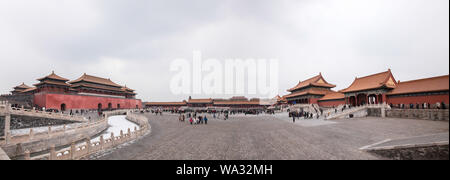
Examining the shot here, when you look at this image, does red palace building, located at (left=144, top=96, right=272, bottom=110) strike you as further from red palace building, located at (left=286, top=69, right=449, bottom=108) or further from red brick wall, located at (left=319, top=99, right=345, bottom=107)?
red brick wall, located at (left=319, top=99, right=345, bottom=107)

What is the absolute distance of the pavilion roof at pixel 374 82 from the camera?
1824 centimetres

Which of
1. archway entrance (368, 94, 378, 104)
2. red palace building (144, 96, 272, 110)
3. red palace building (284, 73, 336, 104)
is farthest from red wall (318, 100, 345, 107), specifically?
red palace building (144, 96, 272, 110)

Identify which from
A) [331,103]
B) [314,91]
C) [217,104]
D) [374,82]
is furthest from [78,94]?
[374,82]

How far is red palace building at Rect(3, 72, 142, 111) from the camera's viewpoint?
3011cm

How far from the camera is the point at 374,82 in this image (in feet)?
69.5

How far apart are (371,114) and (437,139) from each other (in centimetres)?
2141

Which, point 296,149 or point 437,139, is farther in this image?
point 296,149

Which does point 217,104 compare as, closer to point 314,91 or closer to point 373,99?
point 314,91

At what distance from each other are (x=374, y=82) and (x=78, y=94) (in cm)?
5562

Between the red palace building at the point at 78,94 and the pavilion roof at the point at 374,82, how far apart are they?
52329mm

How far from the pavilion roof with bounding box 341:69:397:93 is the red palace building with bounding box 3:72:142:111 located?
52.3 m
